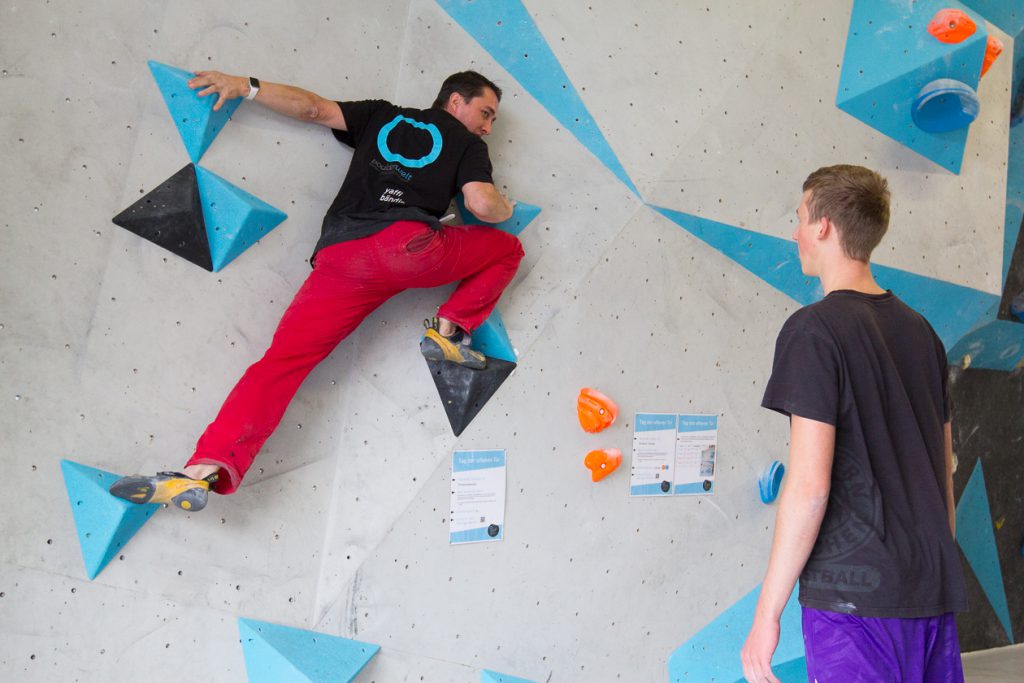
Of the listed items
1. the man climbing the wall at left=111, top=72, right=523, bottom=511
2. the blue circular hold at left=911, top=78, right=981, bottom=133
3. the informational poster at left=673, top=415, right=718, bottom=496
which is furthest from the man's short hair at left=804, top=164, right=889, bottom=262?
the blue circular hold at left=911, top=78, right=981, bottom=133

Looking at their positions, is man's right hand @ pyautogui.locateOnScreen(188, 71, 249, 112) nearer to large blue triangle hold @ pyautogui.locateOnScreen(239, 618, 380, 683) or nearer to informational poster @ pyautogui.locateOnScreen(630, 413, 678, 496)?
large blue triangle hold @ pyautogui.locateOnScreen(239, 618, 380, 683)

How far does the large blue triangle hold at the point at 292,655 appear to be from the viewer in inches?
94.9

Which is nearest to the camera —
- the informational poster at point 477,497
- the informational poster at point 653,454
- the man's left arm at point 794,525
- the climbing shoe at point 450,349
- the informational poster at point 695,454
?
the man's left arm at point 794,525

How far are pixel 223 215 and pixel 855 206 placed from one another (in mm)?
1655

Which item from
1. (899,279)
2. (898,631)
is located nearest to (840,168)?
(898,631)

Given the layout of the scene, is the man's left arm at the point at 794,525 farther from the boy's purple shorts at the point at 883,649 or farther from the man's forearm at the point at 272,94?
the man's forearm at the point at 272,94

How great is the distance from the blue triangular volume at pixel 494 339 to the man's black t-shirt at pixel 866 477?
1.27 m

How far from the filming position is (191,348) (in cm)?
238

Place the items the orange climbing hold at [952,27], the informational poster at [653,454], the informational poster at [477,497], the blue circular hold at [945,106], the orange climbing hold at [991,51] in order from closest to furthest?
the informational poster at [477,497] < the informational poster at [653,454] < the blue circular hold at [945,106] < the orange climbing hold at [952,27] < the orange climbing hold at [991,51]

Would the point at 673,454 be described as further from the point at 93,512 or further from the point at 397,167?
the point at 93,512

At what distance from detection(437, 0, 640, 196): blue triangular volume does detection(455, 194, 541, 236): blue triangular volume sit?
1.19ft

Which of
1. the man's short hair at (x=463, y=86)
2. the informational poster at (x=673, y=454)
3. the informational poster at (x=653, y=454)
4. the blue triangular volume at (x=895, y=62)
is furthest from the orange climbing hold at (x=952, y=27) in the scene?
the man's short hair at (x=463, y=86)

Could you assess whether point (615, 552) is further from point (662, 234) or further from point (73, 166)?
point (73, 166)

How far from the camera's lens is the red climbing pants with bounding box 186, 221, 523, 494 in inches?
87.7
